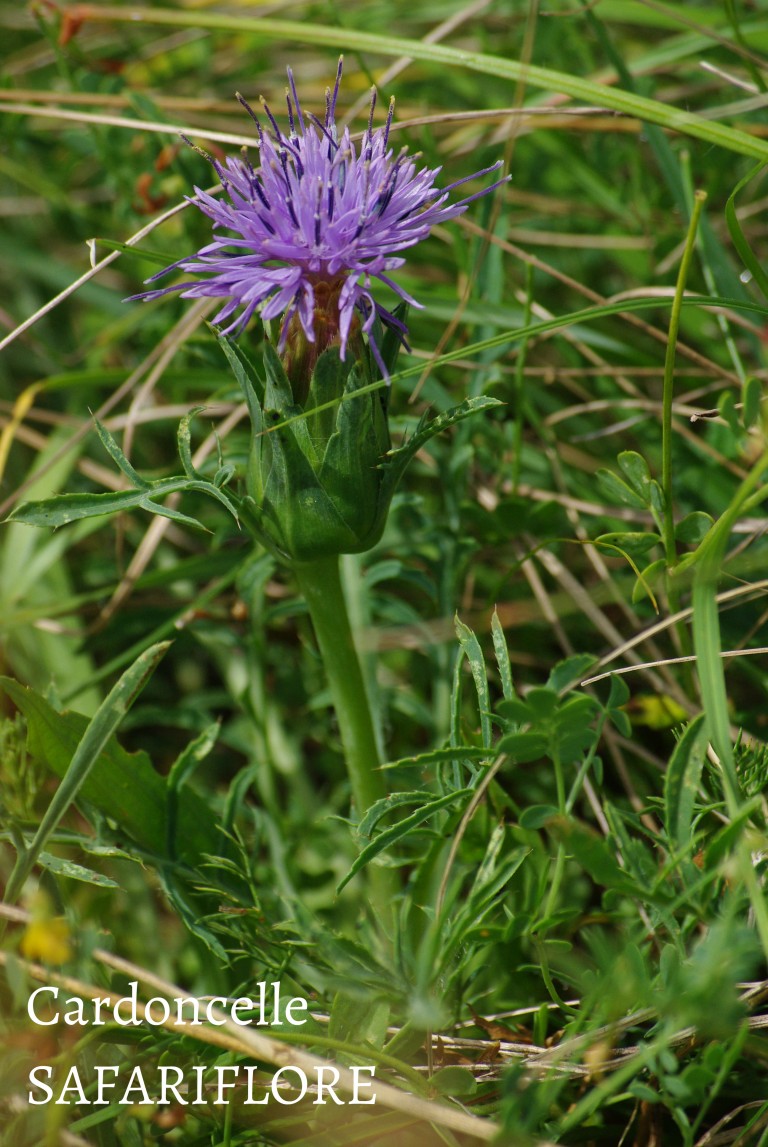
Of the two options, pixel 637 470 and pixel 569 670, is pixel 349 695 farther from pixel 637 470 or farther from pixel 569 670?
pixel 637 470

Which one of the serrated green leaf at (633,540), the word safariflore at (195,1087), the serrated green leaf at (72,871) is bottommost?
the word safariflore at (195,1087)

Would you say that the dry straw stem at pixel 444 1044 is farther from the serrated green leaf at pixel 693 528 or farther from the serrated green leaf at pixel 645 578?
the serrated green leaf at pixel 693 528

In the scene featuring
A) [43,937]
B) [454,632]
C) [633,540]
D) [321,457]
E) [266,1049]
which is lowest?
[266,1049]

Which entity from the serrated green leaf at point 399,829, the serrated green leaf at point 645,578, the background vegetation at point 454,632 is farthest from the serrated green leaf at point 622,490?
the serrated green leaf at point 399,829

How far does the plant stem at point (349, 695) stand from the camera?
5.41 ft

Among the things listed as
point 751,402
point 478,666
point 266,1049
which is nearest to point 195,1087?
point 266,1049

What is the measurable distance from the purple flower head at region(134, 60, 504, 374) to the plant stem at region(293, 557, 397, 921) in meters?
0.41

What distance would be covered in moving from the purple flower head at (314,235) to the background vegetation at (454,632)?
9.6 inches

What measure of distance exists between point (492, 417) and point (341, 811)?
0.96 meters

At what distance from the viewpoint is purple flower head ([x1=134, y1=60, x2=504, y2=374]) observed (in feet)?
4.59

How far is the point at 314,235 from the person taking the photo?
1.42m

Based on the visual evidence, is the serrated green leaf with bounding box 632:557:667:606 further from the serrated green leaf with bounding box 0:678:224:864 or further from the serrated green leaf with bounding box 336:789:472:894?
the serrated green leaf with bounding box 0:678:224:864

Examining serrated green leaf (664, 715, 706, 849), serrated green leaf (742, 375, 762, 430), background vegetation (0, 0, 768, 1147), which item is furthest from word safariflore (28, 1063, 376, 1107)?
serrated green leaf (742, 375, 762, 430)

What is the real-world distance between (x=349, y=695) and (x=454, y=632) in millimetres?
411
